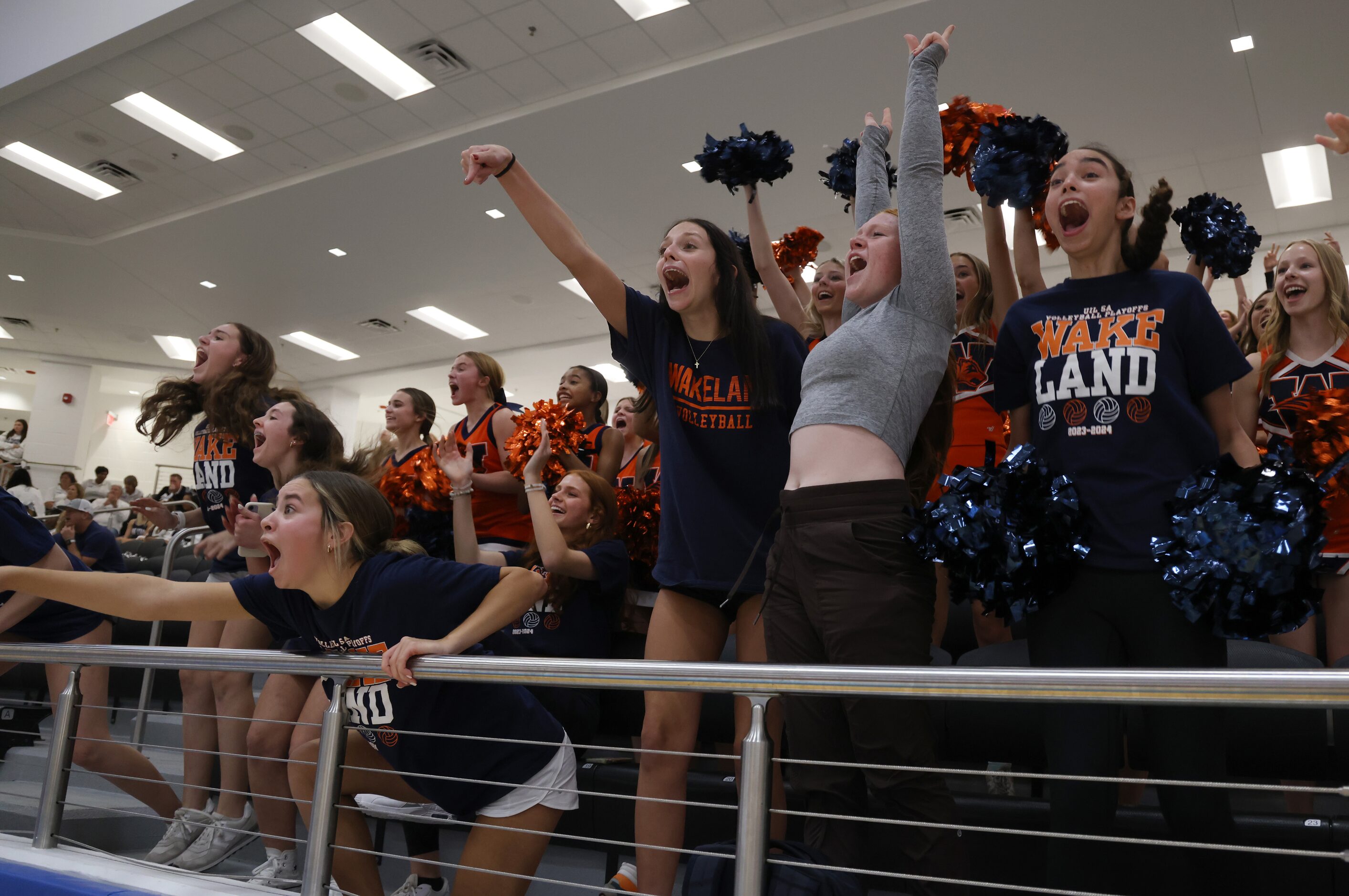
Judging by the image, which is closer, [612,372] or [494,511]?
[494,511]

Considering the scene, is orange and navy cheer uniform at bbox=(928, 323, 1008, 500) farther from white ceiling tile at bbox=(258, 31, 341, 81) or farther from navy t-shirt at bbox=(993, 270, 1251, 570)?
white ceiling tile at bbox=(258, 31, 341, 81)

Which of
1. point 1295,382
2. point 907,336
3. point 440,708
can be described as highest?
point 1295,382

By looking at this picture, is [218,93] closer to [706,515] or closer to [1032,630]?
[706,515]

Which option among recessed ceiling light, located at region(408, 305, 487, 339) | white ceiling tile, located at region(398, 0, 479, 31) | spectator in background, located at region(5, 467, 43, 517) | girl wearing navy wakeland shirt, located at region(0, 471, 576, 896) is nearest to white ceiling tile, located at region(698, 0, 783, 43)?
white ceiling tile, located at region(398, 0, 479, 31)

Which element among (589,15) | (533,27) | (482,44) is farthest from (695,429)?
(482,44)

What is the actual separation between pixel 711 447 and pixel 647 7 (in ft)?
17.2

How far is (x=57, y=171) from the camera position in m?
10.1

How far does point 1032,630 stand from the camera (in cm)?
171

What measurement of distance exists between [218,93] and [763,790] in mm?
8261

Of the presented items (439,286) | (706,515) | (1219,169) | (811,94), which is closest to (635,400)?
(706,515)

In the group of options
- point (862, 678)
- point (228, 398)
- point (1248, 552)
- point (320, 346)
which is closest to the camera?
point (862, 678)

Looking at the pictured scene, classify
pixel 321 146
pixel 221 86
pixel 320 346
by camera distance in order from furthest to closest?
pixel 320 346 < pixel 321 146 < pixel 221 86

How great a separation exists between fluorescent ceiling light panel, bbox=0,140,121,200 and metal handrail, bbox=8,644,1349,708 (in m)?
9.68

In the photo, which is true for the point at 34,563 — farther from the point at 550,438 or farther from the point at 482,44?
the point at 482,44
